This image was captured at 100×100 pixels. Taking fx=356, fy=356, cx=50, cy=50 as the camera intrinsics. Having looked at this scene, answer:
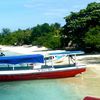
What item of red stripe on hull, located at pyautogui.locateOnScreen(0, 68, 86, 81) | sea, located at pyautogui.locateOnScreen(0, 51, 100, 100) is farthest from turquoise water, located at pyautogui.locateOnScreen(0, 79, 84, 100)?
red stripe on hull, located at pyautogui.locateOnScreen(0, 68, 86, 81)

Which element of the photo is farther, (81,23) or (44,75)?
(81,23)

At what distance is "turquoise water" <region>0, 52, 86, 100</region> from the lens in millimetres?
25734

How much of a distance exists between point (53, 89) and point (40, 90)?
41.6 inches

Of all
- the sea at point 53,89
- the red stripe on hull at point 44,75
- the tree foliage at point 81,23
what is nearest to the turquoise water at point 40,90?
the sea at point 53,89

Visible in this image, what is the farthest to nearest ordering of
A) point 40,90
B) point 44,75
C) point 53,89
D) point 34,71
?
point 44,75 < point 34,71 < point 53,89 < point 40,90

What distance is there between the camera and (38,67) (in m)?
33.2

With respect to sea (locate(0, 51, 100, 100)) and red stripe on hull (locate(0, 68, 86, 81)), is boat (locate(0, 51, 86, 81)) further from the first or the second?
sea (locate(0, 51, 100, 100))

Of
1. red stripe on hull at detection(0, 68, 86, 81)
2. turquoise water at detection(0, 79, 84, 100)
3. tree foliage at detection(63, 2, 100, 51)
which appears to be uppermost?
tree foliage at detection(63, 2, 100, 51)

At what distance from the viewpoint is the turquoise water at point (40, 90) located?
2573 centimetres

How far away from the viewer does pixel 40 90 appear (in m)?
28.3

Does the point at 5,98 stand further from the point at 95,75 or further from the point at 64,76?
the point at 95,75

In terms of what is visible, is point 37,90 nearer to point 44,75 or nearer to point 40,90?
point 40,90

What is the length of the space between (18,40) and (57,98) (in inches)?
5010

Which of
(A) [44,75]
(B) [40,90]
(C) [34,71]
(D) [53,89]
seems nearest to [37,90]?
(B) [40,90]
